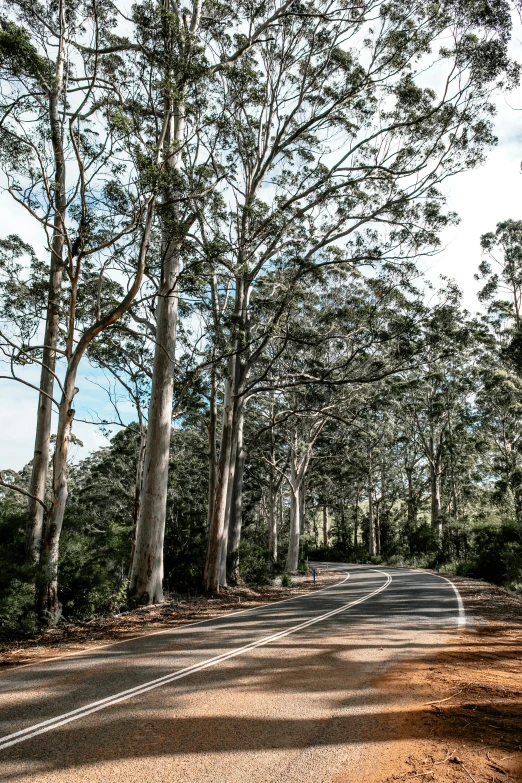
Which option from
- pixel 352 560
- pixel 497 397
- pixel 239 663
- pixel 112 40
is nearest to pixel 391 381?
pixel 497 397

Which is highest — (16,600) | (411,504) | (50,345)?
(50,345)

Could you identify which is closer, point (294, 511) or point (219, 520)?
point (219, 520)

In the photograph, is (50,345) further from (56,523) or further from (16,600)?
(16,600)

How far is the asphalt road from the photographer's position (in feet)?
12.7

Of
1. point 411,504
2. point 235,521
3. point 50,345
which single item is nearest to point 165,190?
point 50,345

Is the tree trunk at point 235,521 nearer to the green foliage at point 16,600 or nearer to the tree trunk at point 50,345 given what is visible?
the tree trunk at point 50,345

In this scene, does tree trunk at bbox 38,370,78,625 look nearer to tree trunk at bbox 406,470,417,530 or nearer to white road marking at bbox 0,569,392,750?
white road marking at bbox 0,569,392,750

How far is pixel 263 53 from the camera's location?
56.8 feet

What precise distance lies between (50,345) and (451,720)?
1137cm

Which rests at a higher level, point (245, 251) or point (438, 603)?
point (245, 251)

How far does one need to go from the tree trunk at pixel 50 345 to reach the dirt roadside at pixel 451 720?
26.9 ft

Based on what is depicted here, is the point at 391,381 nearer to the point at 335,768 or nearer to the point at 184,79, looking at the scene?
the point at 184,79

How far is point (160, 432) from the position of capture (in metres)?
13.8

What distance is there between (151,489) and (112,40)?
11.4 m
